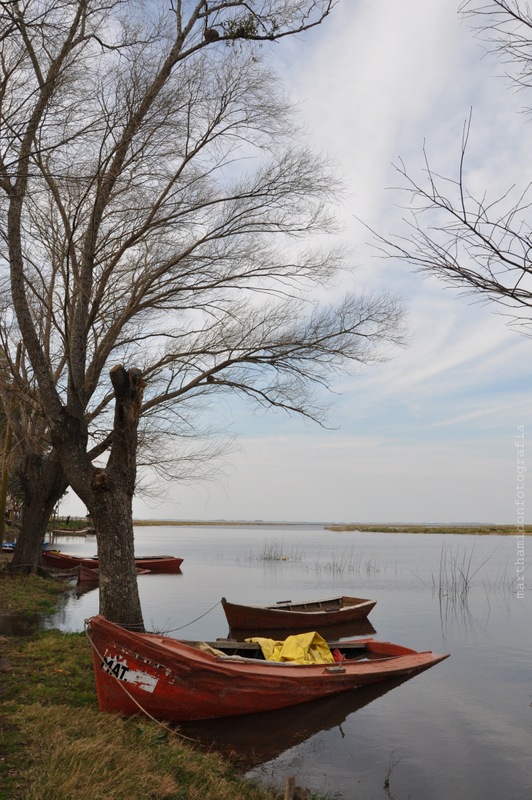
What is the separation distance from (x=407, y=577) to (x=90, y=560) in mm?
13896

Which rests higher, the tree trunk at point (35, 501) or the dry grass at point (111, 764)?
the tree trunk at point (35, 501)

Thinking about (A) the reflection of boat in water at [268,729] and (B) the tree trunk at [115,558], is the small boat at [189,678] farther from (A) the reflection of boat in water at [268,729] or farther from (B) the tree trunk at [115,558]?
(B) the tree trunk at [115,558]

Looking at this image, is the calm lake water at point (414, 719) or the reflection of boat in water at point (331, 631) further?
the reflection of boat in water at point (331, 631)

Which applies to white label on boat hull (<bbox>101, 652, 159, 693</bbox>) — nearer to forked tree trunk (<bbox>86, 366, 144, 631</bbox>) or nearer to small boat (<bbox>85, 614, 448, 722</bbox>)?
small boat (<bbox>85, 614, 448, 722</bbox>)

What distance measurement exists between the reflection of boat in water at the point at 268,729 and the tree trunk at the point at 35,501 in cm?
931

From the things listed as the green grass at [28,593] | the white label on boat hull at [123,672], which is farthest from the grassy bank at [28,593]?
the white label on boat hull at [123,672]

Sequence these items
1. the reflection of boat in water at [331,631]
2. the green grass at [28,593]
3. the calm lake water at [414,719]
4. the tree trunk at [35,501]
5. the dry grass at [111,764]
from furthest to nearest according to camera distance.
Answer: the tree trunk at [35,501]
the reflection of boat in water at [331,631]
the green grass at [28,593]
the calm lake water at [414,719]
the dry grass at [111,764]

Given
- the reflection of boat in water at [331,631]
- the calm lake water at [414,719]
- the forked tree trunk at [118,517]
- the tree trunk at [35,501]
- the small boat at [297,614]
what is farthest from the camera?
the tree trunk at [35,501]

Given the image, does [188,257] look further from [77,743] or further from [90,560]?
[90,560]

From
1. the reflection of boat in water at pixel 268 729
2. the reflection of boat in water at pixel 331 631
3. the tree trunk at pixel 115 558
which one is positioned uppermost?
the tree trunk at pixel 115 558

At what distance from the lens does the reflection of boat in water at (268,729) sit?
768 centimetres

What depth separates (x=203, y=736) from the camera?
7965 mm

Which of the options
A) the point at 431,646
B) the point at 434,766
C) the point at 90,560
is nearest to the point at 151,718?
the point at 434,766

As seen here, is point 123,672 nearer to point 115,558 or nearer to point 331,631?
point 115,558
